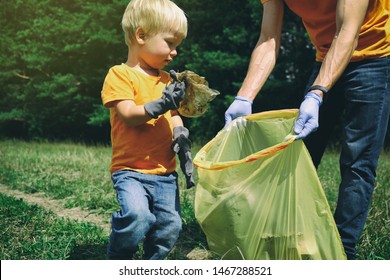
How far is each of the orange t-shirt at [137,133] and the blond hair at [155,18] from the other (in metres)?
0.19

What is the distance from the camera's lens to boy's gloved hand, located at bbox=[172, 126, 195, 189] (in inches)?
88.5

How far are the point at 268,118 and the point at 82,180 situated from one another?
3.07m

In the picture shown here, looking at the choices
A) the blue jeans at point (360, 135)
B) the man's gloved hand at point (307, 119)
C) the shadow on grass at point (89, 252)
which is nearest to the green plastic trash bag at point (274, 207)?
the man's gloved hand at point (307, 119)

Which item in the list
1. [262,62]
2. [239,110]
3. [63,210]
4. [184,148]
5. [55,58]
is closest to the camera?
[184,148]

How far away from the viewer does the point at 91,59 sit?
16094mm

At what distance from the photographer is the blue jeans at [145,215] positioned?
206cm

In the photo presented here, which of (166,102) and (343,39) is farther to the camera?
(343,39)

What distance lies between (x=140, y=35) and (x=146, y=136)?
0.44 m

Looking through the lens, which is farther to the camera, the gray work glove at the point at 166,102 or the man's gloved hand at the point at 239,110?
the man's gloved hand at the point at 239,110

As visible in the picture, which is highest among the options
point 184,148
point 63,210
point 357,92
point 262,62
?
point 262,62

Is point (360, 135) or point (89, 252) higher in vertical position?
point (360, 135)

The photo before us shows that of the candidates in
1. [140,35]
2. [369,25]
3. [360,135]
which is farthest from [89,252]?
[369,25]

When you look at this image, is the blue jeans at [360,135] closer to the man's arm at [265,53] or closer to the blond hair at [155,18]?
the man's arm at [265,53]

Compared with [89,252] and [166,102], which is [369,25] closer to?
[166,102]
